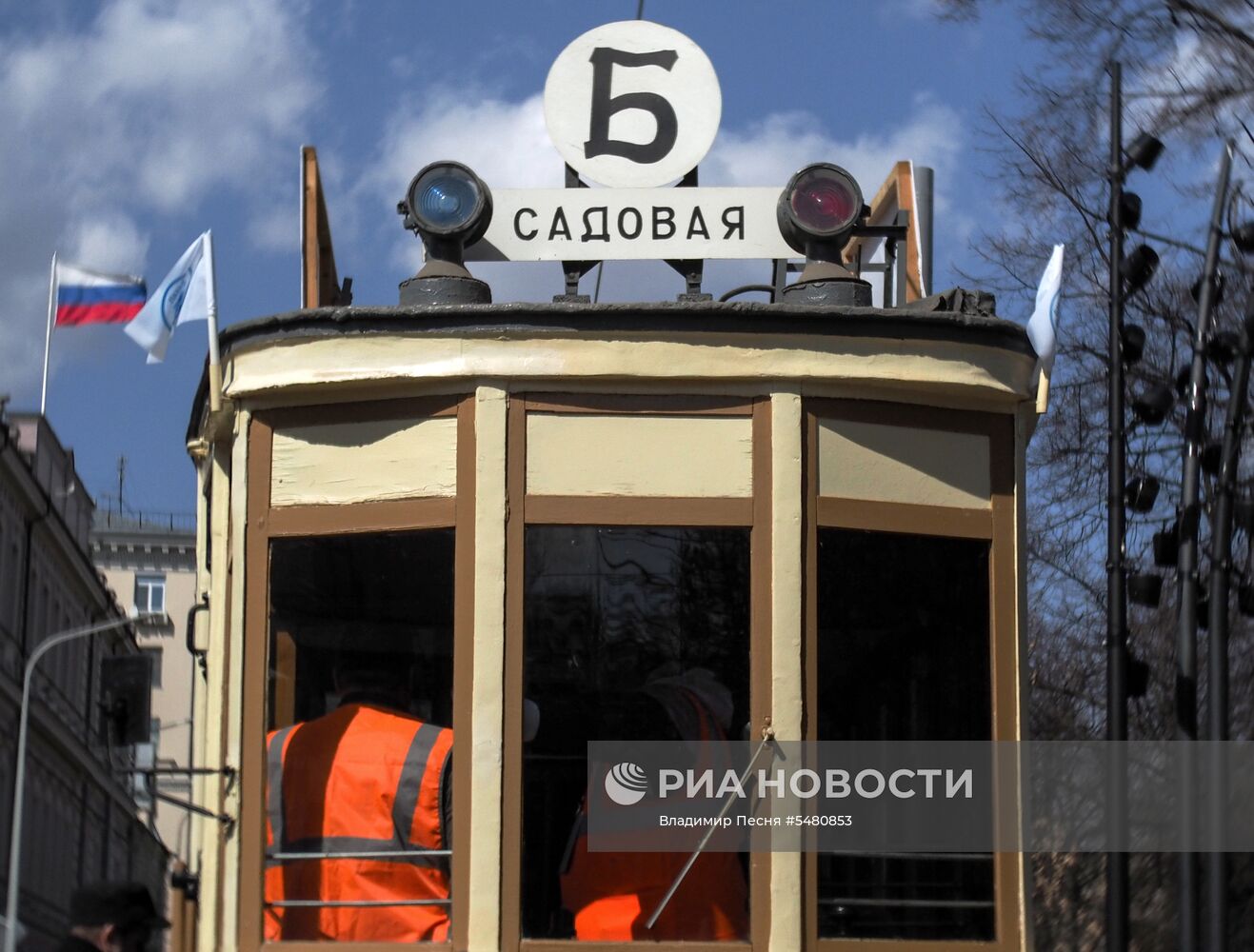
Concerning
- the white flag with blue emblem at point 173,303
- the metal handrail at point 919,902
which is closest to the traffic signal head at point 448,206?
the white flag with blue emblem at point 173,303

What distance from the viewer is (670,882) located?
7566mm

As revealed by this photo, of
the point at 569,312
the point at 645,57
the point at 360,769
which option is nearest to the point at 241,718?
the point at 360,769

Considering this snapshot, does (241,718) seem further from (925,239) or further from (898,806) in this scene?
(925,239)

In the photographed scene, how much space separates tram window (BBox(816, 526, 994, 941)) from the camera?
762 centimetres

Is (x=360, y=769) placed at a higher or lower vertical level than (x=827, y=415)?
lower

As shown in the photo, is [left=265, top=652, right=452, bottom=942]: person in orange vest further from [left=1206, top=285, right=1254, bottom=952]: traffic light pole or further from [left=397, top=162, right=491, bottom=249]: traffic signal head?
[left=1206, top=285, right=1254, bottom=952]: traffic light pole

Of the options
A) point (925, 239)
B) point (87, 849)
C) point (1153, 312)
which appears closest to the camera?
point (925, 239)

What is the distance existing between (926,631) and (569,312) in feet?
5.61

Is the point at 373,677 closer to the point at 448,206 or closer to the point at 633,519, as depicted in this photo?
the point at 633,519

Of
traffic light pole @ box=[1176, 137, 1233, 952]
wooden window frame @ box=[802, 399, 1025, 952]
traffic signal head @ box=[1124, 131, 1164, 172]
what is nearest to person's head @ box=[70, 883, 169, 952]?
wooden window frame @ box=[802, 399, 1025, 952]

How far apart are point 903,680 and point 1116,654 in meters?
3.42

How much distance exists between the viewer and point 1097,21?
609 inches

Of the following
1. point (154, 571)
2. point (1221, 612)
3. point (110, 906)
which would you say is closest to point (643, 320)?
point (110, 906)

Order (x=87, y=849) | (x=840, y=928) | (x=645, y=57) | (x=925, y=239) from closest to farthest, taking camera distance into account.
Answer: (x=840, y=928) → (x=645, y=57) → (x=925, y=239) → (x=87, y=849)
